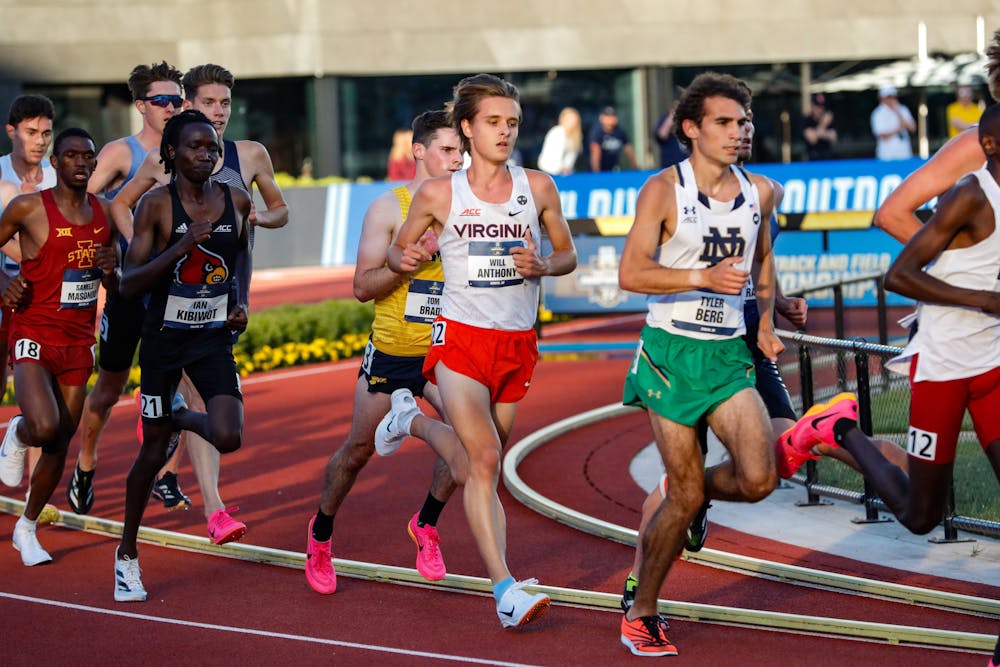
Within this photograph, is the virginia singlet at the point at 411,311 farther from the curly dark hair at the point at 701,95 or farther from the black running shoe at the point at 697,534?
the curly dark hair at the point at 701,95

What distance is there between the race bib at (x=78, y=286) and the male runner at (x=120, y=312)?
338 mm

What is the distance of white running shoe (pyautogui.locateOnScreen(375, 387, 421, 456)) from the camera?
7340mm

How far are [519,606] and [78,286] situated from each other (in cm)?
342

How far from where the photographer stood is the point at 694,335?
6.36m

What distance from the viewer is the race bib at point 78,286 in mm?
8578

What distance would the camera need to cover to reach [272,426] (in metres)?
13.2

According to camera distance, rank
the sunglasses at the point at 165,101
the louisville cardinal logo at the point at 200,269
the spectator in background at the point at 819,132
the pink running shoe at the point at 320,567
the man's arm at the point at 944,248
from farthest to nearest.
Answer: the spectator in background at the point at 819,132 < the sunglasses at the point at 165,101 < the louisville cardinal logo at the point at 200,269 < the pink running shoe at the point at 320,567 < the man's arm at the point at 944,248

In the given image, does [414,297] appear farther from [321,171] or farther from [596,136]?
[321,171]

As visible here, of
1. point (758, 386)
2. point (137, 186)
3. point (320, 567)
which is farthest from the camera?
point (137, 186)

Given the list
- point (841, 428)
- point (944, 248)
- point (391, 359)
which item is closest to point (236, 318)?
point (391, 359)

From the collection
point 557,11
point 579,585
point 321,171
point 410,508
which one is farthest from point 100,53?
point 579,585

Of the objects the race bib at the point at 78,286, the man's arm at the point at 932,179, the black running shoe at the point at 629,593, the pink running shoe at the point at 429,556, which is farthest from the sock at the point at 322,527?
the man's arm at the point at 932,179

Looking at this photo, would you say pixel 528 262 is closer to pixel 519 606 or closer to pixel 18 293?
pixel 519 606

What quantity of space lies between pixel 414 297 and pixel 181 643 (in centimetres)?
199
